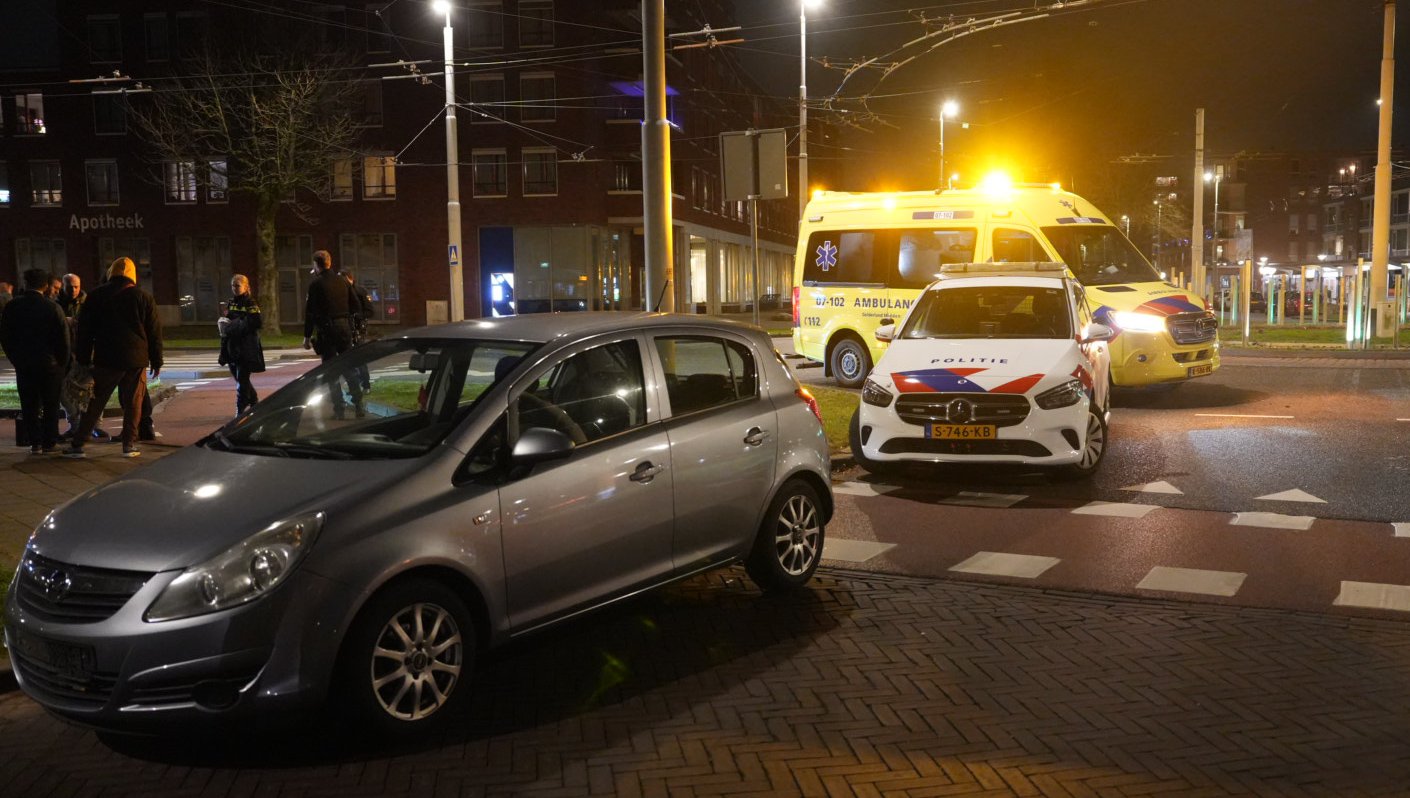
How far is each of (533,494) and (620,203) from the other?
4285cm

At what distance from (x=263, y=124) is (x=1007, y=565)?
32.9 metres

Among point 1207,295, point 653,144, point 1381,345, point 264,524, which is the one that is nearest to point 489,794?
point 264,524

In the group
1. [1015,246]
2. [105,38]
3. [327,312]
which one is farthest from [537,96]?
[327,312]

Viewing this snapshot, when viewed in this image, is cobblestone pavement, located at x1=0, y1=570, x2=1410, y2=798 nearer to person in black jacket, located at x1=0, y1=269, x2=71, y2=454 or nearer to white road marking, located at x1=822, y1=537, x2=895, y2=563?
white road marking, located at x1=822, y1=537, x2=895, y2=563

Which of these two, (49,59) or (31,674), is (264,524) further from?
(49,59)

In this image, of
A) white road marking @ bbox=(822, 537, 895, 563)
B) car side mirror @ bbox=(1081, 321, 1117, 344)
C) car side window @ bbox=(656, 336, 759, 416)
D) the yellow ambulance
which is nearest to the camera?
car side window @ bbox=(656, 336, 759, 416)

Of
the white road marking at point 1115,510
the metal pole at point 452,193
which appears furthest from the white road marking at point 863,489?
the metal pole at point 452,193

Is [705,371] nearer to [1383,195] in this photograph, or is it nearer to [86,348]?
[86,348]

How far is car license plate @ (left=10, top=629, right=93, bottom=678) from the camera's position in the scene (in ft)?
14.1

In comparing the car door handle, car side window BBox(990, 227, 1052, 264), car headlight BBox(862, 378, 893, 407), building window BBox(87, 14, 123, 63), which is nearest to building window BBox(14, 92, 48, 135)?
building window BBox(87, 14, 123, 63)

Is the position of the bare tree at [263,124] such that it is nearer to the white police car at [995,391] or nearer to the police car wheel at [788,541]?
the white police car at [995,391]

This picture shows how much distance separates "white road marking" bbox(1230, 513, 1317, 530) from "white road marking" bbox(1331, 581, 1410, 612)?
62.2 inches

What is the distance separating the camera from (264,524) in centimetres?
441

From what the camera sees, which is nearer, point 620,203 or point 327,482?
point 327,482
